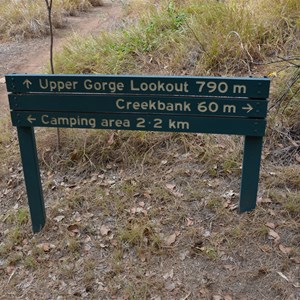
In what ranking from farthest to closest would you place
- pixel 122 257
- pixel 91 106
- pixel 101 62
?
1. pixel 101 62
2. pixel 122 257
3. pixel 91 106

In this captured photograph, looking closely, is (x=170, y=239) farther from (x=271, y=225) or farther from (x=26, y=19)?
(x=26, y=19)

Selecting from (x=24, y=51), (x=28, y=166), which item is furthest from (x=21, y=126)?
(x=24, y=51)

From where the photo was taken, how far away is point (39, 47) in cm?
886

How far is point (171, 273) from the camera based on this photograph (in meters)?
3.17

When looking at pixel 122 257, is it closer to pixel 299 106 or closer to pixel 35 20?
pixel 299 106

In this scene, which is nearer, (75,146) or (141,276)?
(141,276)

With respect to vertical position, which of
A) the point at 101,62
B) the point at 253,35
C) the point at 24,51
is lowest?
the point at 24,51

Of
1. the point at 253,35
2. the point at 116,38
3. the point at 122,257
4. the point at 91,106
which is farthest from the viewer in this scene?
the point at 116,38

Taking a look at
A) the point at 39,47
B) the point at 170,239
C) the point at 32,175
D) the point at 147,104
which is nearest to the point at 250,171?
the point at 170,239

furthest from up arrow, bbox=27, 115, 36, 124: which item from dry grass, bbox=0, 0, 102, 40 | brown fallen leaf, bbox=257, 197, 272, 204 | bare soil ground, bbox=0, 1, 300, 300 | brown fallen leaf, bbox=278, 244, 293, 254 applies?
dry grass, bbox=0, 0, 102, 40

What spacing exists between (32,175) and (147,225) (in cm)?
99

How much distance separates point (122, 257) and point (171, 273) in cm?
41

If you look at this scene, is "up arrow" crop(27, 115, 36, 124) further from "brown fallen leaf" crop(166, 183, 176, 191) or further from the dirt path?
the dirt path

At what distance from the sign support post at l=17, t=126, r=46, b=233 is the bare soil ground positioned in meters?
0.14
